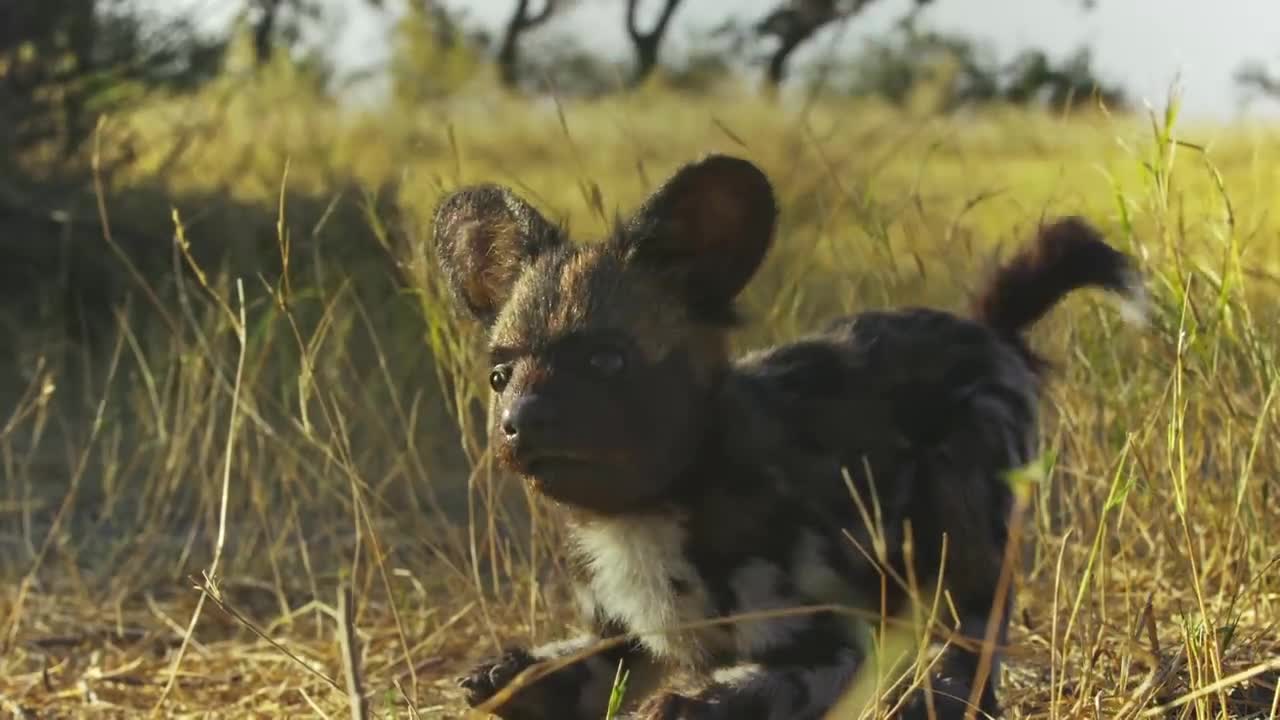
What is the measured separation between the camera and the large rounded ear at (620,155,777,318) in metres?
2.98

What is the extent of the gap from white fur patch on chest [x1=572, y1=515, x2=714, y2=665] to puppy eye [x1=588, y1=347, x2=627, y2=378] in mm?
298

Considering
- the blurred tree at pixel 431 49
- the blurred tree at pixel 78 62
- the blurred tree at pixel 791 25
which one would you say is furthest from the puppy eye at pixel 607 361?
the blurred tree at pixel 431 49

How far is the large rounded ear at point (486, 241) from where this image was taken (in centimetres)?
315

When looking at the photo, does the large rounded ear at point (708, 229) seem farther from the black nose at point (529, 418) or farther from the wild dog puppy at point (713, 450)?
the black nose at point (529, 418)

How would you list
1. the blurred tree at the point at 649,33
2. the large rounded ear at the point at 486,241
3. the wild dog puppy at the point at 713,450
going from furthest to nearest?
the blurred tree at the point at 649,33 → the large rounded ear at the point at 486,241 → the wild dog puppy at the point at 713,450

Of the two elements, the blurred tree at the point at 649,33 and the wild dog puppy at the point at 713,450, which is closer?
the wild dog puppy at the point at 713,450

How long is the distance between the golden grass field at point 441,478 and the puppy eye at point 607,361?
535 mm

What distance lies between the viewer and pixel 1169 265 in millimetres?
3609

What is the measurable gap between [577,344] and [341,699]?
1021 millimetres

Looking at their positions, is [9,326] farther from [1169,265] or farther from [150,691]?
[1169,265]

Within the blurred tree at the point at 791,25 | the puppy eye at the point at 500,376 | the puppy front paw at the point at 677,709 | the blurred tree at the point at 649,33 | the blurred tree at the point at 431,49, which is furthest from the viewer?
the blurred tree at the point at 649,33

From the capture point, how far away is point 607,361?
2.81 meters

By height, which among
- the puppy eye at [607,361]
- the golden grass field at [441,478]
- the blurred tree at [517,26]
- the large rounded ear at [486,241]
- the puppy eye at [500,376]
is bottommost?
the blurred tree at [517,26]

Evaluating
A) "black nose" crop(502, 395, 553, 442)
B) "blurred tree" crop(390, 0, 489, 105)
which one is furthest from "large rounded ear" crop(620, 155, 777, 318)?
"blurred tree" crop(390, 0, 489, 105)
